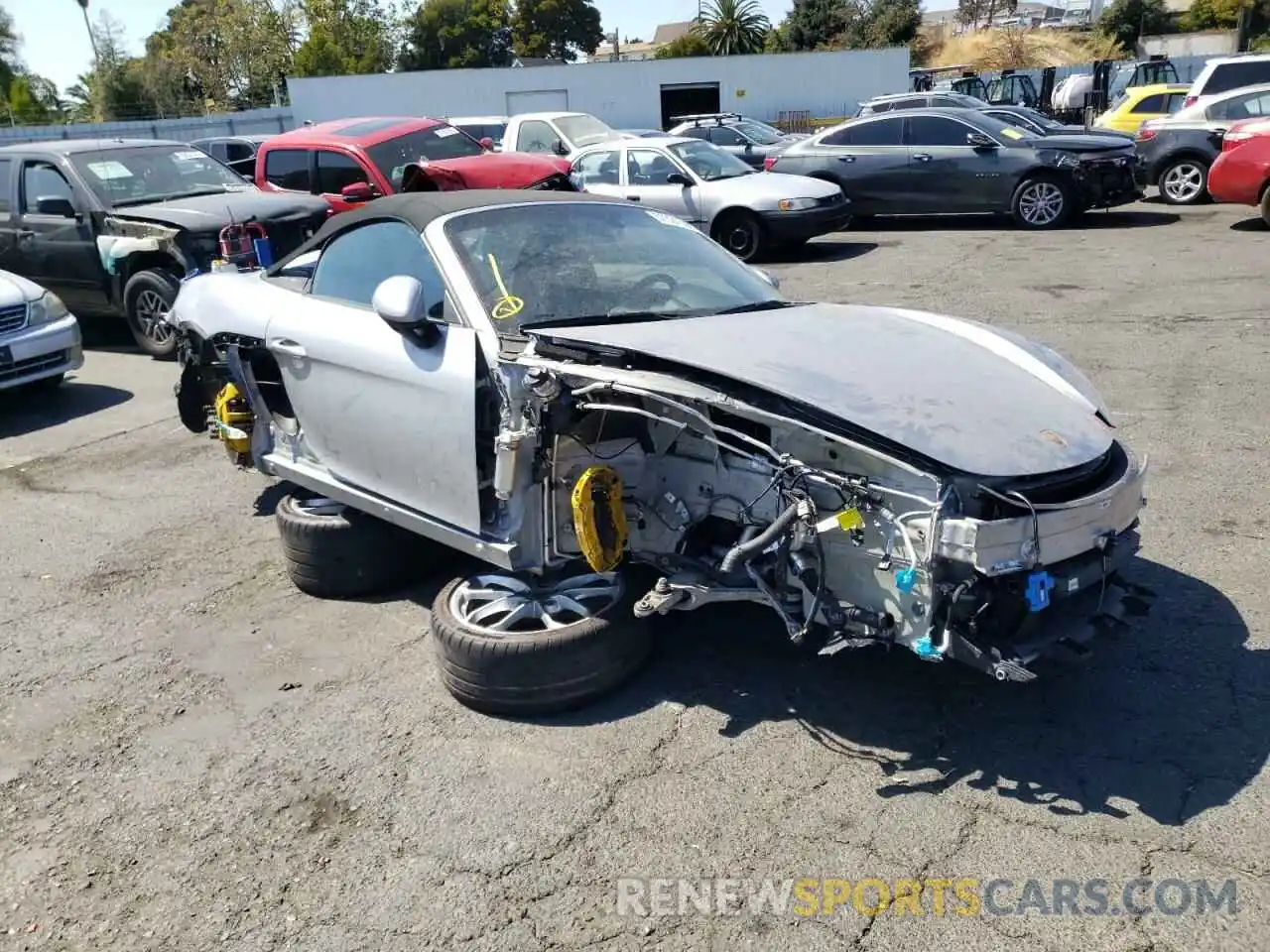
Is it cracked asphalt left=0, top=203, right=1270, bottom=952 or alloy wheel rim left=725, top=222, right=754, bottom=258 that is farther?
alloy wheel rim left=725, top=222, right=754, bottom=258

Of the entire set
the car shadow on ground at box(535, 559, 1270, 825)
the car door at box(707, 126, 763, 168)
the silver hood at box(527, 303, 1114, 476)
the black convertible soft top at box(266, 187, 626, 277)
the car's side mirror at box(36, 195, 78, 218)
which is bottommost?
the car shadow on ground at box(535, 559, 1270, 825)

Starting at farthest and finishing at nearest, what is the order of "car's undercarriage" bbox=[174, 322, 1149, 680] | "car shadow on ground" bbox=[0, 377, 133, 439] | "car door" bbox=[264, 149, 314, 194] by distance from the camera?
1. "car door" bbox=[264, 149, 314, 194]
2. "car shadow on ground" bbox=[0, 377, 133, 439]
3. "car's undercarriage" bbox=[174, 322, 1149, 680]

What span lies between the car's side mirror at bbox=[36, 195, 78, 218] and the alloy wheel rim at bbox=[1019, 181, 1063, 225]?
11.3 meters

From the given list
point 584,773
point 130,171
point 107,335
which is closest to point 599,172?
point 130,171

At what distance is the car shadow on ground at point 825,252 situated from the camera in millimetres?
13475

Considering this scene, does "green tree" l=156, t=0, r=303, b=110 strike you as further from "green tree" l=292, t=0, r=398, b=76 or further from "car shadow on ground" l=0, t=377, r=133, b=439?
"car shadow on ground" l=0, t=377, r=133, b=439

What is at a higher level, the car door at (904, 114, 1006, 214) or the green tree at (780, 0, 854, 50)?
the green tree at (780, 0, 854, 50)

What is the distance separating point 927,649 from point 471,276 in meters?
2.24

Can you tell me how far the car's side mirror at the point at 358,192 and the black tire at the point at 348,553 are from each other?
6943 millimetres

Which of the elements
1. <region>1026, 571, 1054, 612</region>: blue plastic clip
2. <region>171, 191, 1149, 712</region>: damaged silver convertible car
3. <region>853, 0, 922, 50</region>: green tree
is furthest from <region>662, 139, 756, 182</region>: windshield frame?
<region>853, 0, 922, 50</region>: green tree

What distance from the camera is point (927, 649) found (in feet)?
10.2

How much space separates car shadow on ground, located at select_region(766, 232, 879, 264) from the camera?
44.2ft

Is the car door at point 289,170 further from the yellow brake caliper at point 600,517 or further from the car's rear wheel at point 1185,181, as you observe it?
the car's rear wheel at point 1185,181

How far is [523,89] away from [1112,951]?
136ft
